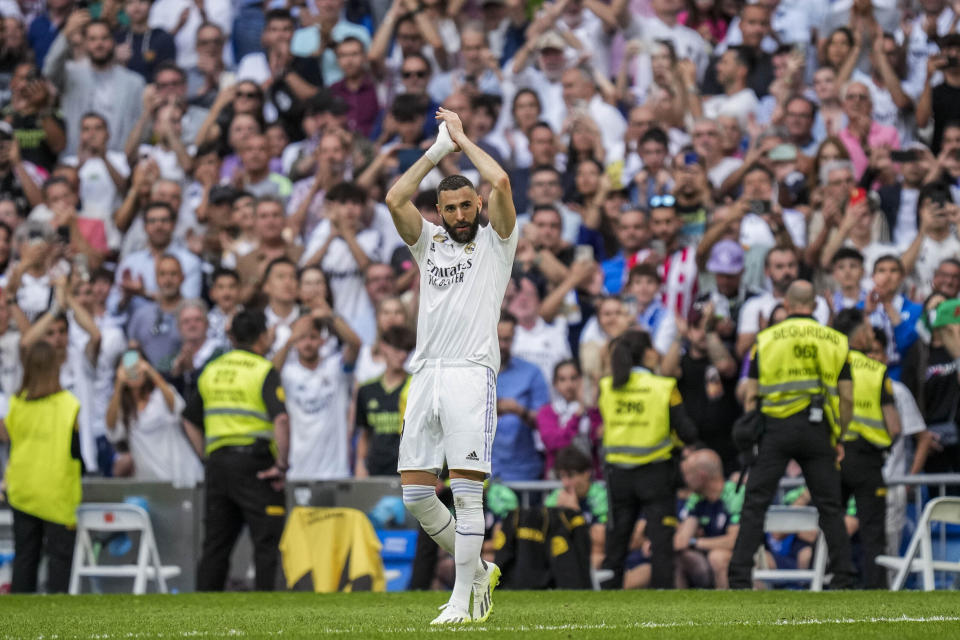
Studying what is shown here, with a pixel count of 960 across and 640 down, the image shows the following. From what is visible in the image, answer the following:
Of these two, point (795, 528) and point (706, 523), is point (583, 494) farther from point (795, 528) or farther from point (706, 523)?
point (795, 528)

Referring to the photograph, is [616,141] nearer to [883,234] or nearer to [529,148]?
[529,148]

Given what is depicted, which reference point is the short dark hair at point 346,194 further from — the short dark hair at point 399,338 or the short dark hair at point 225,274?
the short dark hair at point 399,338

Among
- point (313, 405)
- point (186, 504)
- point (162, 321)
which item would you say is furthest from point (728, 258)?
point (162, 321)

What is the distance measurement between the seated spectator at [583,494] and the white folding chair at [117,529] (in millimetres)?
3323

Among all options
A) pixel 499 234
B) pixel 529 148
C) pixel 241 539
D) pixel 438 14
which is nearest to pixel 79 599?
pixel 241 539

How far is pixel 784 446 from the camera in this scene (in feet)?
37.5

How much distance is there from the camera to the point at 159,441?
1443cm

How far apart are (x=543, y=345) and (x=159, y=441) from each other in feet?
12.3

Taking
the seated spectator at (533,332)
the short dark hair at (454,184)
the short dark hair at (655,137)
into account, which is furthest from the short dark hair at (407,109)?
the short dark hair at (454,184)

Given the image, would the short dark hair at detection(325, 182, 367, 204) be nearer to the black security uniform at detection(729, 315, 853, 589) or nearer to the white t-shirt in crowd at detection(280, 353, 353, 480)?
the white t-shirt in crowd at detection(280, 353, 353, 480)

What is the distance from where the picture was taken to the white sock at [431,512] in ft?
27.8

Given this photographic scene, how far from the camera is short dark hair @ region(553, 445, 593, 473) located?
42.6ft

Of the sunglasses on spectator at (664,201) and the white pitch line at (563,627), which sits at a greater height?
the sunglasses on spectator at (664,201)

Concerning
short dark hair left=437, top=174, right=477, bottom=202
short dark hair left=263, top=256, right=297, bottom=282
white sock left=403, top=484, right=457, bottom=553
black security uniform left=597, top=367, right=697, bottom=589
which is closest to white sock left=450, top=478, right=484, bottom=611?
white sock left=403, top=484, right=457, bottom=553
